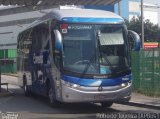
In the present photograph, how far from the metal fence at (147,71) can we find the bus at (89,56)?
17.4ft

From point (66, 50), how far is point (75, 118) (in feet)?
8.26

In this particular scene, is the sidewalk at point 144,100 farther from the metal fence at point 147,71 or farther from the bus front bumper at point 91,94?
the bus front bumper at point 91,94

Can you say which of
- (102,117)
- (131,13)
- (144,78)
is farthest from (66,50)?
(131,13)

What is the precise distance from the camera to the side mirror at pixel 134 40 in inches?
626

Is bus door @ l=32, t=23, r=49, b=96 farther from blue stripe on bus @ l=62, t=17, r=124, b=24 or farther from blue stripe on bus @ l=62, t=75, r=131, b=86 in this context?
Result: blue stripe on bus @ l=62, t=75, r=131, b=86

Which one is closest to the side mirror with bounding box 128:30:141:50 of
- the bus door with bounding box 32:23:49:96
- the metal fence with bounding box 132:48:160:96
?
the bus door with bounding box 32:23:49:96

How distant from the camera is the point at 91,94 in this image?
14820 mm

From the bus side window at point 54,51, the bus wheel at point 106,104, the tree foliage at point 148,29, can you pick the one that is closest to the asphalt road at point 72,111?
the bus wheel at point 106,104

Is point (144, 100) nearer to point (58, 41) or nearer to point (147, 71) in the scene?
point (147, 71)

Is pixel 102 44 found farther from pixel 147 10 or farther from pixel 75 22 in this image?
pixel 147 10

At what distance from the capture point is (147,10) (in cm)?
11312

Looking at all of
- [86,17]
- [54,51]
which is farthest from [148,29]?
[54,51]

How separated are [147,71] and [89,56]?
7.58m

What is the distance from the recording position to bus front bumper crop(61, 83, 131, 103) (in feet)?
48.5
